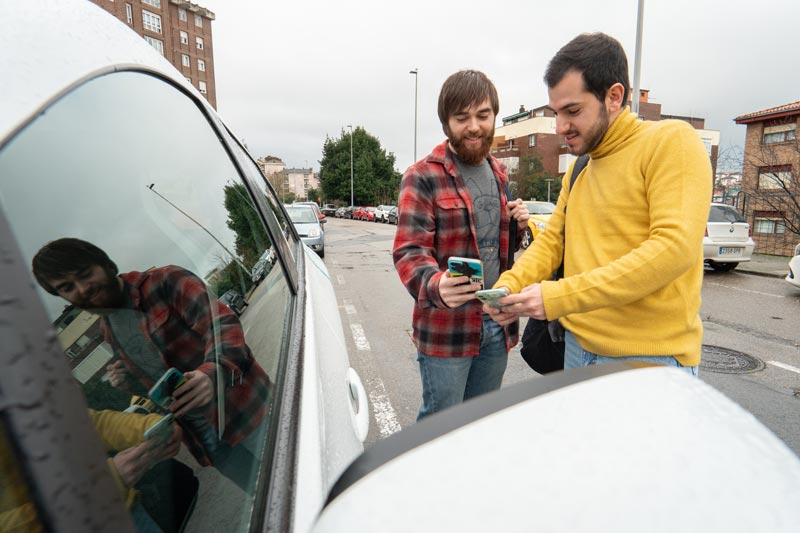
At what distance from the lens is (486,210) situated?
1.95 meters

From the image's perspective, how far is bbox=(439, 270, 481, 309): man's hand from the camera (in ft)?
4.96

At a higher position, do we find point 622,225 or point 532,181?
point 532,181

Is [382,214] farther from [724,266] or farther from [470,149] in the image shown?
[470,149]

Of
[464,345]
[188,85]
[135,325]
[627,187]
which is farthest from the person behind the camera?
[464,345]

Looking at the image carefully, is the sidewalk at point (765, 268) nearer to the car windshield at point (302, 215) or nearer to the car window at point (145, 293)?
the car windshield at point (302, 215)

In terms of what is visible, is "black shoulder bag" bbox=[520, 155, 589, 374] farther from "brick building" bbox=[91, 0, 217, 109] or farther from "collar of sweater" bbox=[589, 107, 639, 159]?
"brick building" bbox=[91, 0, 217, 109]

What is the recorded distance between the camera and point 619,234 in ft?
4.63

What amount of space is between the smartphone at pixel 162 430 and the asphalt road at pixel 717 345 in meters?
2.48

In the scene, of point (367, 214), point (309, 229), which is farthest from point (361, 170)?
point (309, 229)

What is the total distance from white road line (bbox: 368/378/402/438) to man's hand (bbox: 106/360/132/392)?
8.15 feet

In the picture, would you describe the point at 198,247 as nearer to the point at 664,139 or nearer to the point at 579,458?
the point at 579,458

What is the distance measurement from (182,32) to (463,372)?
63.6 meters

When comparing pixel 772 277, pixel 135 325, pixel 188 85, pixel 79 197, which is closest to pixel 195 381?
pixel 135 325

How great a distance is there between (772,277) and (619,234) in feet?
36.5
